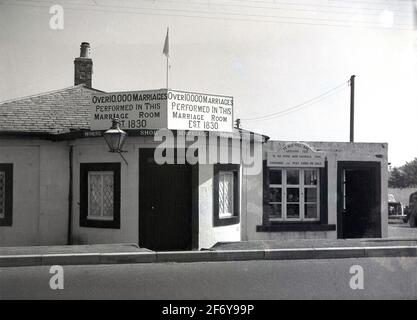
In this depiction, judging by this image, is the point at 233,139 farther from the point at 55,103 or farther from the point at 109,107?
the point at 55,103

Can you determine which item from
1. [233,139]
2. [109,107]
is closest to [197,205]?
[233,139]

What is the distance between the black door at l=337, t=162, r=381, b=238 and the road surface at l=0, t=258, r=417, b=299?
4.55 m

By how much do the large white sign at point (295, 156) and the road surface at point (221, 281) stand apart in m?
4.31

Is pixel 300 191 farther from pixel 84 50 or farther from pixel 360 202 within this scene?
pixel 84 50

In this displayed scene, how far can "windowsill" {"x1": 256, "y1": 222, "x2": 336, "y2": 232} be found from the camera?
13117 mm

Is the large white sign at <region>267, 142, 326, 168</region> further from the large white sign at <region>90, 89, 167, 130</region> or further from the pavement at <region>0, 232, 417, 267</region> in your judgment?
the large white sign at <region>90, 89, 167, 130</region>

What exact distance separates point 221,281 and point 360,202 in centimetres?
844

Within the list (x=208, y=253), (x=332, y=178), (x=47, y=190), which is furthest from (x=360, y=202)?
(x=47, y=190)

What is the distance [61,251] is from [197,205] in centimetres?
324

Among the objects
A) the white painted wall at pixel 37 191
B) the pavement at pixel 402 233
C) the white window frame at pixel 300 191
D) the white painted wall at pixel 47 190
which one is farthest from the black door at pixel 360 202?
the white painted wall at pixel 37 191

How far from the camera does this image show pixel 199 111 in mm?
11281

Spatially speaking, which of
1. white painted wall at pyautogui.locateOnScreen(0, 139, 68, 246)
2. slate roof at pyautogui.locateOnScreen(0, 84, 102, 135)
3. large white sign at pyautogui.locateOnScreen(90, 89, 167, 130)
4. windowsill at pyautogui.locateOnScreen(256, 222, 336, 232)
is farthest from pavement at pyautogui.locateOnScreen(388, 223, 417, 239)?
slate roof at pyautogui.locateOnScreen(0, 84, 102, 135)

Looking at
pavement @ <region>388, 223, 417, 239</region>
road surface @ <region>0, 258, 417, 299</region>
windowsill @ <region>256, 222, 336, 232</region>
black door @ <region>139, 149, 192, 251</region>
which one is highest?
black door @ <region>139, 149, 192, 251</region>

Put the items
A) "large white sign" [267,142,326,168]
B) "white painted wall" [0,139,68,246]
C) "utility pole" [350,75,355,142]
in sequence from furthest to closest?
"utility pole" [350,75,355,142] < "large white sign" [267,142,326,168] < "white painted wall" [0,139,68,246]
